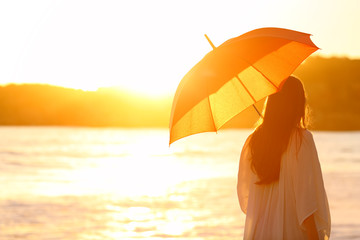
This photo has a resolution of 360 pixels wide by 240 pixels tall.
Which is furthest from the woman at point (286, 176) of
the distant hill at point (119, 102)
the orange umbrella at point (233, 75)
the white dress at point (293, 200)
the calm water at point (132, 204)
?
the distant hill at point (119, 102)

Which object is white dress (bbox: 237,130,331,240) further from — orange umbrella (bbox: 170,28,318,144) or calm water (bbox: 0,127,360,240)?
calm water (bbox: 0,127,360,240)

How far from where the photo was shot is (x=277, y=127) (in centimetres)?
361

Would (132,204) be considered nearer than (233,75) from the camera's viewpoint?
No

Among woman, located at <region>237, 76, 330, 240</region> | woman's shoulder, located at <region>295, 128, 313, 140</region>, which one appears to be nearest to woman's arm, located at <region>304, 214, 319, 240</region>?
woman, located at <region>237, 76, 330, 240</region>

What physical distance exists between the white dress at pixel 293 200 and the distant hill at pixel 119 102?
101939 mm

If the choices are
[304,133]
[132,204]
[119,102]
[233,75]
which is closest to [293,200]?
[304,133]

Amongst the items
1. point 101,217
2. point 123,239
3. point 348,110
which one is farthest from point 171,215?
point 348,110

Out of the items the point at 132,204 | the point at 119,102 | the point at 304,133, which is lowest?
the point at 132,204

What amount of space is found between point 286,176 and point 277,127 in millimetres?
285

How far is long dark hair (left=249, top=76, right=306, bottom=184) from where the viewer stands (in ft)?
11.8

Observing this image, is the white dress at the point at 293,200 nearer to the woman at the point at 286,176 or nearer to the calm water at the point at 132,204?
the woman at the point at 286,176

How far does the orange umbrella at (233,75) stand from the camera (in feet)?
13.2

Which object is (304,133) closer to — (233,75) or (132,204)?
(233,75)

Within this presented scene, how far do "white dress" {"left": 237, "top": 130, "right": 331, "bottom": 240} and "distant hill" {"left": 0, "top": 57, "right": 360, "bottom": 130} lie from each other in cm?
10194
